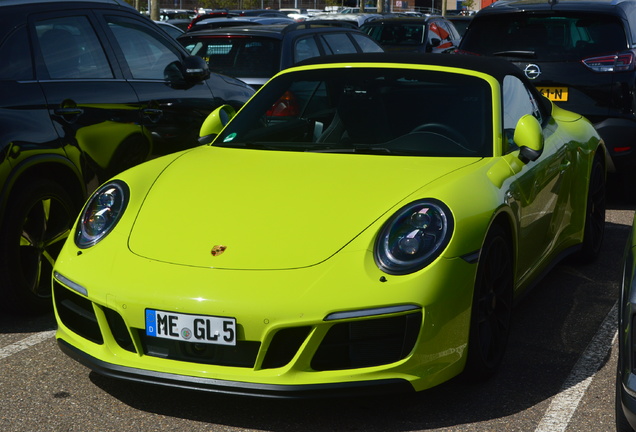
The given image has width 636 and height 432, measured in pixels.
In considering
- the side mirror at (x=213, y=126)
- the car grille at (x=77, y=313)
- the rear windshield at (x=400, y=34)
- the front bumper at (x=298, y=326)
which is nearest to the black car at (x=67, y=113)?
the side mirror at (x=213, y=126)

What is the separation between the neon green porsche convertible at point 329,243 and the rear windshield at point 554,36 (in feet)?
10.6

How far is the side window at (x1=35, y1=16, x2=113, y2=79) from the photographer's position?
5688mm

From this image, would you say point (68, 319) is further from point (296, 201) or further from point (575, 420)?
point (575, 420)

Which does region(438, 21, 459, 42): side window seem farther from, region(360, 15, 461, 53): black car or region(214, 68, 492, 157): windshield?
region(214, 68, 492, 157): windshield

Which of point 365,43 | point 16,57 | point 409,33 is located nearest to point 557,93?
point 365,43

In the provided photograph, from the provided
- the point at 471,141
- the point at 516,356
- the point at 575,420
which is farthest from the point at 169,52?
the point at 575,420

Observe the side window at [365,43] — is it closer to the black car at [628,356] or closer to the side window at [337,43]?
the side window at [337,43]

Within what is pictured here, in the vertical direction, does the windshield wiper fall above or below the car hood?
below

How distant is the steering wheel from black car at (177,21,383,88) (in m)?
4.08

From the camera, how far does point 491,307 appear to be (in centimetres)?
445

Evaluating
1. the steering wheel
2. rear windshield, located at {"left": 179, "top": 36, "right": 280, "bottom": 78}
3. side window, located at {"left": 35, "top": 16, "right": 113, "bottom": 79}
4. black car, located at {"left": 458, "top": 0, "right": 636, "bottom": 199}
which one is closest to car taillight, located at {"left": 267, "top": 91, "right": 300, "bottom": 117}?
the steering wheel

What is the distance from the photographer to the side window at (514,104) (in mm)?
5168

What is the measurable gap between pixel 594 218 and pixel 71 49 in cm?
331

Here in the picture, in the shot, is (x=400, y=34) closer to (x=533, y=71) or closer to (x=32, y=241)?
(x=533, y=71)
